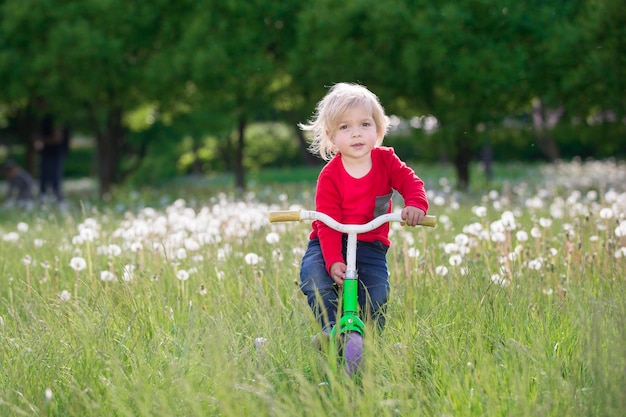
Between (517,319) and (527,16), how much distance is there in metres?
11.7

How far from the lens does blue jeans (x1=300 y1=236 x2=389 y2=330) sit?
404 centimetres

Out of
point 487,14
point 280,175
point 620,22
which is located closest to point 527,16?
point 487,14

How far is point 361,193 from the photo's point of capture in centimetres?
404

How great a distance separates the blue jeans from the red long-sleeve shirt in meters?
0.07

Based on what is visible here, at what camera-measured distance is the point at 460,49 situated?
14547 millimetres

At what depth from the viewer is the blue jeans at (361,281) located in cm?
404

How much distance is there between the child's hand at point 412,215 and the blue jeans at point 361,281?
39 cm

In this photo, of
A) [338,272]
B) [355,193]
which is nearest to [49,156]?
→ [355,193]

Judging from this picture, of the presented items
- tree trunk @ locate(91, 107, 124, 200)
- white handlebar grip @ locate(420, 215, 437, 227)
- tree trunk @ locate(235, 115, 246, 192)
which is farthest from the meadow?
tree trunk @ locate(91, 107, 124, 200)

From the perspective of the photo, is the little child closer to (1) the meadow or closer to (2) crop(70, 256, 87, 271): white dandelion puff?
(1) the meadow

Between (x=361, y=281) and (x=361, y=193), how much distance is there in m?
0.43

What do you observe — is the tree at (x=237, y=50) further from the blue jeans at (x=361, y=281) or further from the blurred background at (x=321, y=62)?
the blue jeans at (x=361, y=281)

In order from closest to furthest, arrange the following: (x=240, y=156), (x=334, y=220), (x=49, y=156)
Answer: (x=334, y=220) → (x=240, y=156) → (x=49, y=156)

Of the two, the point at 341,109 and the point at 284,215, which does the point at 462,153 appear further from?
the point at 284,215
